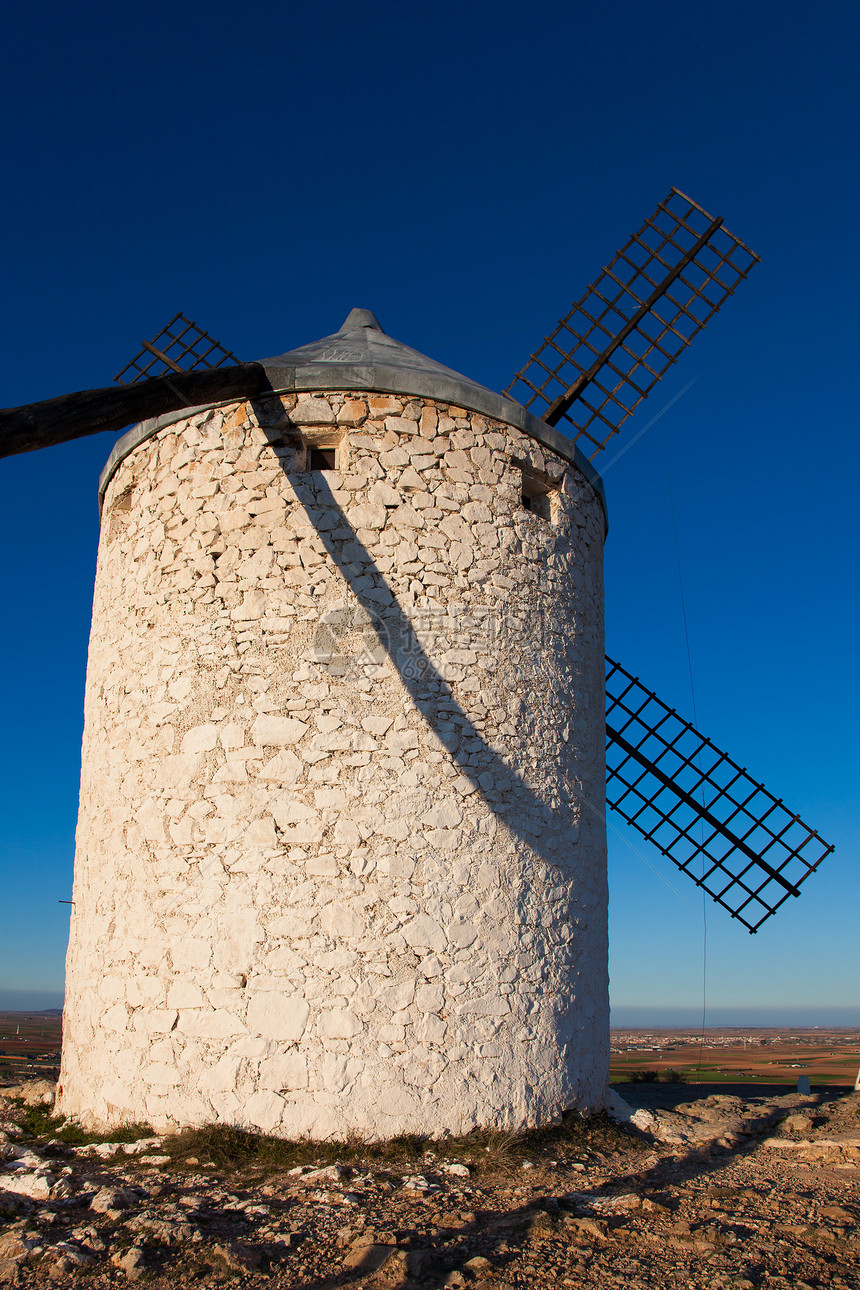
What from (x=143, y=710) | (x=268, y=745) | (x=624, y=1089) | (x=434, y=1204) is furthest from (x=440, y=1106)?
(x=624, y=1089)

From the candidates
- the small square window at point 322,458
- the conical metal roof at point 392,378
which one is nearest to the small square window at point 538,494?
the conical metal roof at point 392,378

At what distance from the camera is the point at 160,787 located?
5.39 meters

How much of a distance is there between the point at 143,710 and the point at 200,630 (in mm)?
671

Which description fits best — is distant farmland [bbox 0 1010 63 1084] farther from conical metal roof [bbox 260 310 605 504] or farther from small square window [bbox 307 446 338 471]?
conical metal roof [bbox 260 310 605 504]

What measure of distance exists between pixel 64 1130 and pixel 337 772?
276cm

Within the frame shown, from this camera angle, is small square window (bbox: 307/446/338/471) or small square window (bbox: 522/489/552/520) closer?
small square window (bbox: 307/446/338/471)

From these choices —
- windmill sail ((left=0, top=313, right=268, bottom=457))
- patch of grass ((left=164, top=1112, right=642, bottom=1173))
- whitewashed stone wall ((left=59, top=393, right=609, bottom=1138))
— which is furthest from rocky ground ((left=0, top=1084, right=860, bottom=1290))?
windmill sail ((left=0, top=313, right=268, bottom=457))

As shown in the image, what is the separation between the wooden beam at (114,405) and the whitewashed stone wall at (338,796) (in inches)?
11.3

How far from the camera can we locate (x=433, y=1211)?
3.79m

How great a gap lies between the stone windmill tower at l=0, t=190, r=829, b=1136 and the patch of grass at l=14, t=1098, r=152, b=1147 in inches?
4.5

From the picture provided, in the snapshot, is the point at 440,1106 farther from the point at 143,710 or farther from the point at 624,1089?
the point at 624,1089

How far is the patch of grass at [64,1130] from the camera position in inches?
191

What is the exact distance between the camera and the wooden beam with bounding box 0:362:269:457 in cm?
394

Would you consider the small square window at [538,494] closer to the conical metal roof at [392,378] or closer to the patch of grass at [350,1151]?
the conical metal roof at [392,378]
